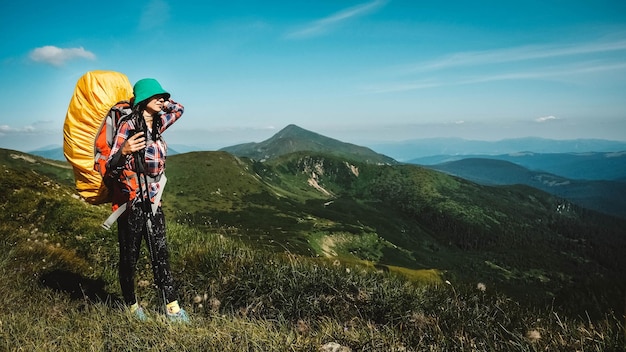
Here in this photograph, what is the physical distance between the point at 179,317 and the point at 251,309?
91cm

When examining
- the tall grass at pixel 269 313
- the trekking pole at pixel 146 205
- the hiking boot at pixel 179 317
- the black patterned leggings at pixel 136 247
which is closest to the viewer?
the tall grass at pixel 269 313

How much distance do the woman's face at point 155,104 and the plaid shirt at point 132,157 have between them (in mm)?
194

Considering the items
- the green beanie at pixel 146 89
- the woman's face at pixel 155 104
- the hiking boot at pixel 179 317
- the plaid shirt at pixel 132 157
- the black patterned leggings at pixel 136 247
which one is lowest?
the hiking boot at pixel 179 317

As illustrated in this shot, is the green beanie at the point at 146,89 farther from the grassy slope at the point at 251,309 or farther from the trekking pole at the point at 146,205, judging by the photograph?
the grassy slope at the point at 251,309

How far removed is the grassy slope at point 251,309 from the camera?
3260 mm

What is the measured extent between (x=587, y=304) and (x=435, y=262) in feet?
549

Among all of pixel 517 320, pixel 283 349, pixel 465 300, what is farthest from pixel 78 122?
pixel 517 320

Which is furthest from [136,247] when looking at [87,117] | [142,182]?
[87,117]

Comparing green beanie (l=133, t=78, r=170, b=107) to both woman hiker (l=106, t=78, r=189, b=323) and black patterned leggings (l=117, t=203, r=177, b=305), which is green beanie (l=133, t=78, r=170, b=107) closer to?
woman hiker (l=106, t=78, r=189, b=323)

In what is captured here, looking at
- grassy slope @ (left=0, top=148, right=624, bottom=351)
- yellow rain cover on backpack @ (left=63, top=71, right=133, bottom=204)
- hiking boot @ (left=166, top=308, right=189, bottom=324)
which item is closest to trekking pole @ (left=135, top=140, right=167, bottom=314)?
hiking boot @ (left=166, top=308, right=189, bottom=324)

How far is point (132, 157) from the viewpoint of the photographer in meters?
4.70

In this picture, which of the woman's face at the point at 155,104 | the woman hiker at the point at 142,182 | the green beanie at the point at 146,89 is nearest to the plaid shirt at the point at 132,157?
the woman hiker at the point at 142,182

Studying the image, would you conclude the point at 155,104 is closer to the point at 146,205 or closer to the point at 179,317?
the point at 146,205

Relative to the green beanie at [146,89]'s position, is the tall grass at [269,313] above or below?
below
